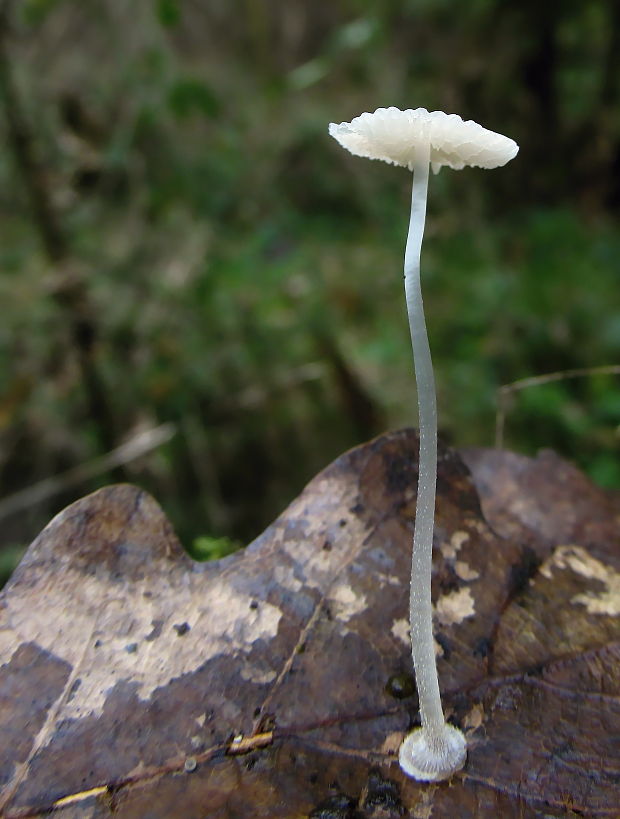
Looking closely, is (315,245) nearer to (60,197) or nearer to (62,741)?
(60,197)

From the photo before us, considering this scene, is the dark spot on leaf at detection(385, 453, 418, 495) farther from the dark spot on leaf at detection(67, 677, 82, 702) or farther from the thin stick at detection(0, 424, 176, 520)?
the thin stick at detection(0, 424, 176, 520)

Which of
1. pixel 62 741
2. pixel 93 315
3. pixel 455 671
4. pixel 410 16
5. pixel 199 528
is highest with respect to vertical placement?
pixel 410 16

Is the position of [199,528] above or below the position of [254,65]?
below

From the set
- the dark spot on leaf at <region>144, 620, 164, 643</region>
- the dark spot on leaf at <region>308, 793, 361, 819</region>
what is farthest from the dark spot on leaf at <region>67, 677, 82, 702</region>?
the dark spot on leaf at <region>308, 793, 361, 819</region>

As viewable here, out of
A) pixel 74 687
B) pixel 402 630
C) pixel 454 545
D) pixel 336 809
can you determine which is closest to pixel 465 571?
pixel 454 545

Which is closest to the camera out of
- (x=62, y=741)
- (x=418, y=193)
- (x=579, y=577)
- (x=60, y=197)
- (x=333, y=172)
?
(x=62, y=741)

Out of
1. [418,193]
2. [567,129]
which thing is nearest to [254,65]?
[567,129]

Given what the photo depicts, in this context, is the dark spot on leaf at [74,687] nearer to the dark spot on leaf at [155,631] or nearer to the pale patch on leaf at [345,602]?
the dark spot on leaf at [155,631]
